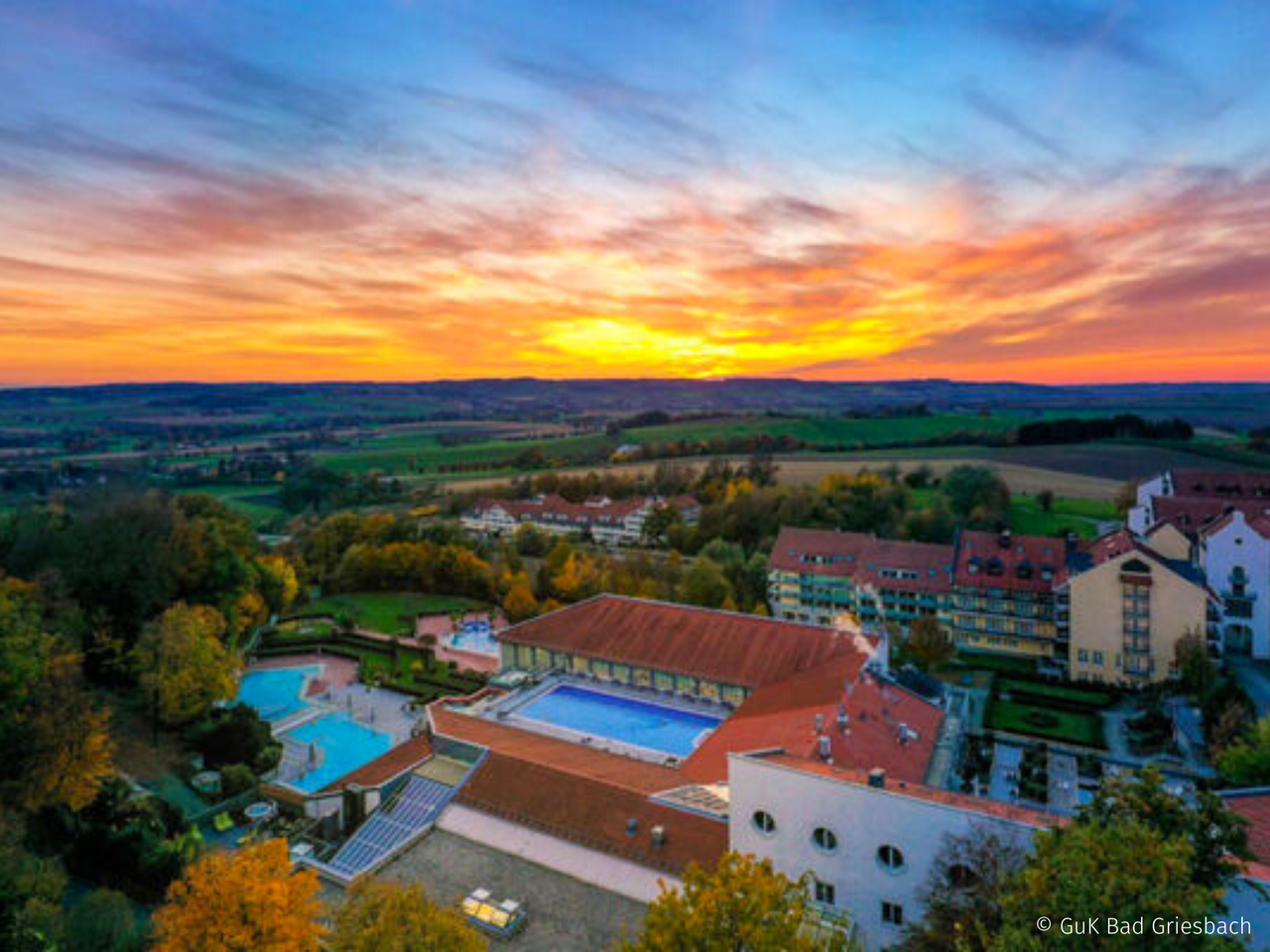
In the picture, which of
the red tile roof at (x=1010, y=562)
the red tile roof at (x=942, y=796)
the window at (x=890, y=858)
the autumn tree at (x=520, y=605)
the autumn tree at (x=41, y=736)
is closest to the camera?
the red tile roof at (x=942, y=796)

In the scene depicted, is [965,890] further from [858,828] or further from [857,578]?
[857,578]

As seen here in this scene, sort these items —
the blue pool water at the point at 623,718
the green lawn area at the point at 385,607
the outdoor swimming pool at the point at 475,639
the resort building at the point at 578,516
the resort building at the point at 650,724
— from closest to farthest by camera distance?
the resort building at the point at 650,724, the blue pool water at the point at 623,718, the outdoor swimming pool at the point at 475,639, the green lawn area at the point at 385,607, the resort building at the point at 578,516

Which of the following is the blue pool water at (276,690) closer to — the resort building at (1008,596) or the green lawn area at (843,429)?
the resort building at (1008,596)

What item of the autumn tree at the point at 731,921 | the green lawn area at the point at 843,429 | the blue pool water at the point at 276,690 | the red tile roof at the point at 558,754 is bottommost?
the blue pool water at the point at 276,690

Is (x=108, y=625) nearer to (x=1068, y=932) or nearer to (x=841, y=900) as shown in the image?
(x=841, y=900)

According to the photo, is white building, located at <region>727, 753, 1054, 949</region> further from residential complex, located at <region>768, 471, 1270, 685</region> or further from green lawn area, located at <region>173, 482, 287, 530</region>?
green lawn area, located at <region>173, 482, 287, 530</region>

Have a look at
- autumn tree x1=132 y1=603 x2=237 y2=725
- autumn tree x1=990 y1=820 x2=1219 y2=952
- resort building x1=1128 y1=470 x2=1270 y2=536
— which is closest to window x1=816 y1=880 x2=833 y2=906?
autumn tree x1=990 y1=820 x2=1219 y2=952

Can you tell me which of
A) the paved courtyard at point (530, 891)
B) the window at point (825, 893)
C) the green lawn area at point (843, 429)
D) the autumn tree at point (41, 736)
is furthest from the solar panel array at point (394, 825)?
the green lawn area at point (843, 429)
